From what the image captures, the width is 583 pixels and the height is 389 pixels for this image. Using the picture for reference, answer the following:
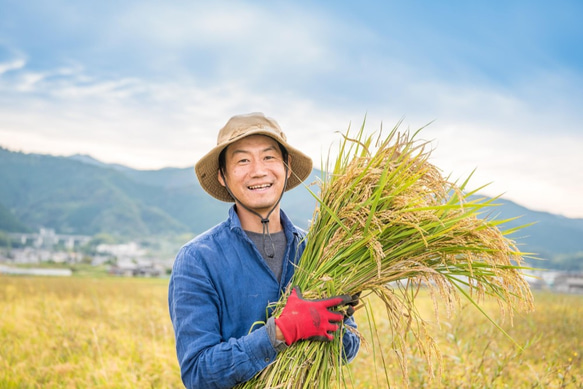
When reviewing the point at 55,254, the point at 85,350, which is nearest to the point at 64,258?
the point at 55,254

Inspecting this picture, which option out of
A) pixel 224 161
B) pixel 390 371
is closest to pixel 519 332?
pixel 390 371

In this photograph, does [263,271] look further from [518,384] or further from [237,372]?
[518,384]

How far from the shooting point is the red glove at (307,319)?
210 cm

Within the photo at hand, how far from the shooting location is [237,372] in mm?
2115

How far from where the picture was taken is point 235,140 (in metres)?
2.44

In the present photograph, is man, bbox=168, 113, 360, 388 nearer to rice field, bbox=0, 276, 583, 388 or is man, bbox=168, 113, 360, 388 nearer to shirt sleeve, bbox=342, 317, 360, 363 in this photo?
shirt sleeve, bbox=342, 317, 360, 363

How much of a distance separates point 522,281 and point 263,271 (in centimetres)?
120

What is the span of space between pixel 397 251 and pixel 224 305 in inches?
33.8

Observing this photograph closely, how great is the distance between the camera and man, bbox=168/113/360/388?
2.12 metres

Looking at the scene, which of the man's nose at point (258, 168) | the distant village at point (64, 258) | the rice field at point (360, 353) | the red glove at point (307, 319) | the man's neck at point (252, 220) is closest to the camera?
the red glove at point (307, 319)

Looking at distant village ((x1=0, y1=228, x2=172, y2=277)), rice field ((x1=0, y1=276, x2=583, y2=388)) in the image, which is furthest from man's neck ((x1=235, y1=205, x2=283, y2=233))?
distant village ((x1=0, y1=228, x2=172, y2=277))

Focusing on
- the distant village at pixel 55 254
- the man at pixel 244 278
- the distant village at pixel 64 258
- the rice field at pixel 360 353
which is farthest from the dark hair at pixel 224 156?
the distant village at pixel 55 254

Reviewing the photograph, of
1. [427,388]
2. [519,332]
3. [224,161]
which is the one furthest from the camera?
[519,332]

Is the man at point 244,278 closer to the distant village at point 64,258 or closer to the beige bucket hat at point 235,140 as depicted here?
the beige bucket hat at point 235,140
